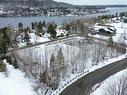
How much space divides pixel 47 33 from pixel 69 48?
43.0 ft

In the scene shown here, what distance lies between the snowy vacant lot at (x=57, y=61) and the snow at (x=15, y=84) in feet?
3.37

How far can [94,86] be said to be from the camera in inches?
1046

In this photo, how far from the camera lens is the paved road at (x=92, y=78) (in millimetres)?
25273

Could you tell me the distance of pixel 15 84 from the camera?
87.9 feet

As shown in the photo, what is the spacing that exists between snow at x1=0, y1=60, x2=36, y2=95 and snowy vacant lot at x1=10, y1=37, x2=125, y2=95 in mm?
1027

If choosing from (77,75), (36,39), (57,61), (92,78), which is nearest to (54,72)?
(57,61)

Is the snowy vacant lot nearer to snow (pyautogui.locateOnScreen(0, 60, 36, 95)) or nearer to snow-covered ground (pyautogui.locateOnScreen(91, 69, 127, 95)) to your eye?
snow (pyautogui.locateOnScreen(0, 60, 36, 95))

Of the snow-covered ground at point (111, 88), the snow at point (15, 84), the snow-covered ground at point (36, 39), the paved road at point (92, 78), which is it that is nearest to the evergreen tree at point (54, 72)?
the paved road at point (92, 78)

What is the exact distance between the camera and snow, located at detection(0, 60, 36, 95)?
2518 cm

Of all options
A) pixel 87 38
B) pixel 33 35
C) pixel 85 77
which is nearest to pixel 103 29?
pixel 87 38

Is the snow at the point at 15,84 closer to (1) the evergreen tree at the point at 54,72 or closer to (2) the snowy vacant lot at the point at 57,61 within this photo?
(2) the snowy vacant lot at the point at 57,61

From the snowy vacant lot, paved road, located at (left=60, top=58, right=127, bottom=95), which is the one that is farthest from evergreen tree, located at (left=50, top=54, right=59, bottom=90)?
paved road, located at (left=60, top=58, right=127, bottom=95)

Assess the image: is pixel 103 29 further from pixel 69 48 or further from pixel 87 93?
pixel 87 93

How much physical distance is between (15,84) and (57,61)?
253 inches
